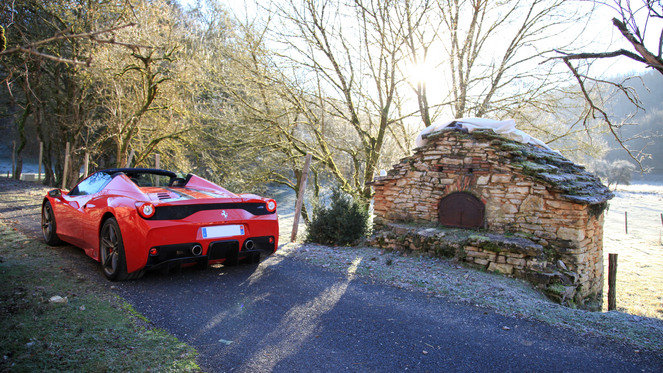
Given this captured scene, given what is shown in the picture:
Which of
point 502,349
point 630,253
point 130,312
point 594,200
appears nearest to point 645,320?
point 502,349

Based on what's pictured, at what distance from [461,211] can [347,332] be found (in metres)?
5.34

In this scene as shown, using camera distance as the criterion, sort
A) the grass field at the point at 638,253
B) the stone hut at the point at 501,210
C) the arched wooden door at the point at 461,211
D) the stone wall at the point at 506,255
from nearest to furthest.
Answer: the stone wall at the point at 506,255
the stone hut at the point at 501,210
the arched wooden door at the point at 461,211
the grass field at the point at 638,253

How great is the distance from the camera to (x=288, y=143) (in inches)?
495

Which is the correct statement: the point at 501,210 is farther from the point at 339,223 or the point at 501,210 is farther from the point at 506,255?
the point at 339,223

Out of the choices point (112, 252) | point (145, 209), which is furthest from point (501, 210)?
point (112, 252)

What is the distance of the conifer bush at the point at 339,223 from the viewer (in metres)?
8.58

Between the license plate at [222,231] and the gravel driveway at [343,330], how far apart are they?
1.96 feet

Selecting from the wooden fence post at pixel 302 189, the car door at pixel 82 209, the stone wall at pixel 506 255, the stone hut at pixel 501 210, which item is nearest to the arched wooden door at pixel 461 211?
the stone hut at pixel 501 210

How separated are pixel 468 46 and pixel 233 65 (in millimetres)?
8144

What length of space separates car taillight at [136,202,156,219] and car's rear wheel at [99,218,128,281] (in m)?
0.43

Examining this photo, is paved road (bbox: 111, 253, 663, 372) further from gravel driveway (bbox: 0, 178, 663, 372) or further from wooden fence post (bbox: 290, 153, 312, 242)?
wooden fence post (bbox: 290, 153, 312, 242)

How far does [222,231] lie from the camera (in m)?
4.50

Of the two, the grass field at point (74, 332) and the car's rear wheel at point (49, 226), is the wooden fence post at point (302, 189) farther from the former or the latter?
the grass field at point (74, 332)

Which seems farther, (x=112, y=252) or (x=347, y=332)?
(x=112, y=252)
